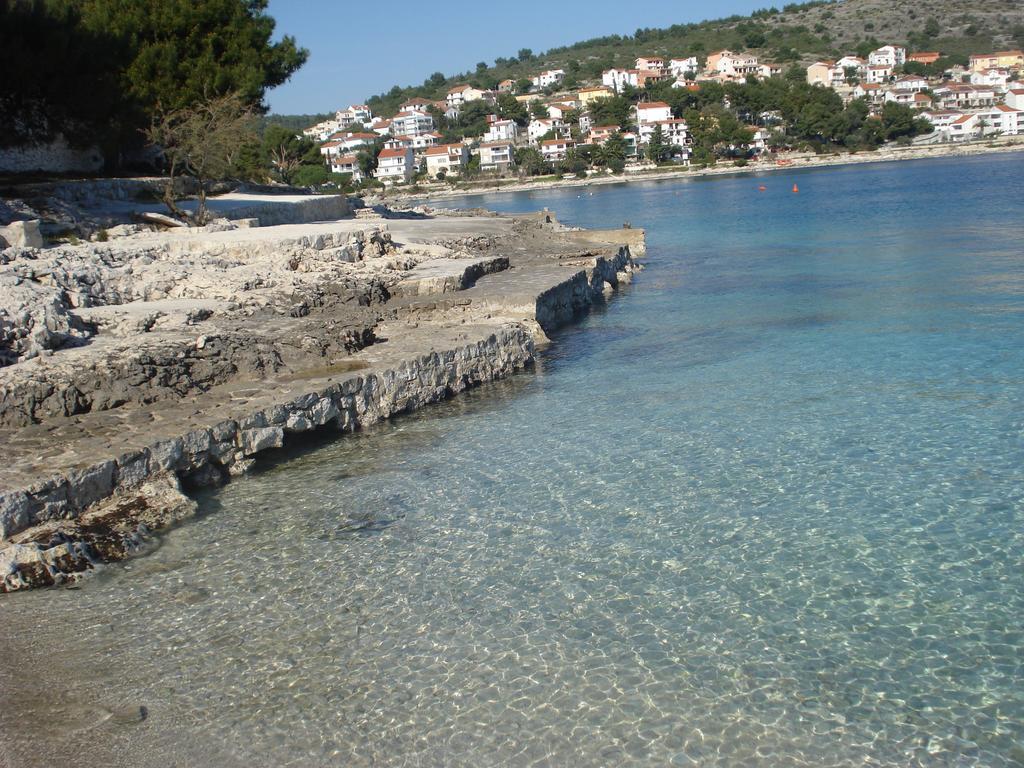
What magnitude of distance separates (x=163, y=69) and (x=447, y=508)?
32371 millimetres

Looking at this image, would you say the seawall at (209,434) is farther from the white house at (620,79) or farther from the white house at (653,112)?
the white house at (620,79)

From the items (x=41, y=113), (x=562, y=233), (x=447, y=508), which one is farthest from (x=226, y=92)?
(x=447, y=508)

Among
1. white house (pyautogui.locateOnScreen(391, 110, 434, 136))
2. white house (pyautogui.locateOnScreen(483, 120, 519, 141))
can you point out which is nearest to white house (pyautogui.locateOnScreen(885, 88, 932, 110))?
white house (pyautogui.locateOnScreen(483, 120, 519, 141))

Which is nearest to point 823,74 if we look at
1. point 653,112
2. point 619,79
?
point 619,79

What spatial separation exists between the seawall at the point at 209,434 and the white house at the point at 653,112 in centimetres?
12470

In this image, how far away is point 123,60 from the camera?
31406 mm

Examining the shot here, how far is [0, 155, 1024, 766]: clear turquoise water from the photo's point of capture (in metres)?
6.48

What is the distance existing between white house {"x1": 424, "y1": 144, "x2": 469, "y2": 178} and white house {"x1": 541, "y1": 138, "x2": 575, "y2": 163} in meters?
12.7

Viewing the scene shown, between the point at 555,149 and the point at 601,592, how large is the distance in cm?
12493

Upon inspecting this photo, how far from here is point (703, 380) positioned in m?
15.2

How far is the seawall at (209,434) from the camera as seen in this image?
917 centimetres

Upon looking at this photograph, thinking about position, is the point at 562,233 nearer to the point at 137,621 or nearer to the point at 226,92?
the point at 226,92

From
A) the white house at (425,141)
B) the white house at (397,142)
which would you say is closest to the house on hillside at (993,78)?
the white house at (425,141)

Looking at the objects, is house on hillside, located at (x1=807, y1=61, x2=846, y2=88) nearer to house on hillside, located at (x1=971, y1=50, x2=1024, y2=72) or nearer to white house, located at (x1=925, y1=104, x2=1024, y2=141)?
house on hillside, located at (x1=971, y1=50, x2=1024, y2=72)
